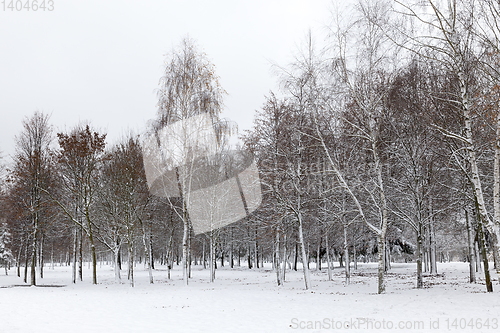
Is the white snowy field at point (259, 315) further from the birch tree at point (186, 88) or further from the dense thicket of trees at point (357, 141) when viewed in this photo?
the birch tree at point (186, 88)

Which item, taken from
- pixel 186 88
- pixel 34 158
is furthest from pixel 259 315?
pixel 34 158

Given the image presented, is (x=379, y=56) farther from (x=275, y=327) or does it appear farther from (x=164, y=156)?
(x=164, y=156)

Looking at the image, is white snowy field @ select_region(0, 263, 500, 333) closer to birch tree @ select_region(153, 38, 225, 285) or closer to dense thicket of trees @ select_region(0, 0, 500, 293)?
dense thicket of trees @ select_region(0, 0, 500, 293)

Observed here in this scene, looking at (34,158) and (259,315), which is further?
(34,158)

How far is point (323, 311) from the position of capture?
31.0 feet

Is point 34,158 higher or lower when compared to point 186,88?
lower

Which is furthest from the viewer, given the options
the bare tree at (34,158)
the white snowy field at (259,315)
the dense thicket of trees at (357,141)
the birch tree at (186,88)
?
the bare tree at (34,158)

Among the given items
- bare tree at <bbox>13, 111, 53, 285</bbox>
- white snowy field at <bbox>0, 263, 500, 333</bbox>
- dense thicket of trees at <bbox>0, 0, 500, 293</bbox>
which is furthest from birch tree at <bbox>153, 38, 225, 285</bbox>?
bare tree at <bbox>13, 111, 53, 285</bbox>

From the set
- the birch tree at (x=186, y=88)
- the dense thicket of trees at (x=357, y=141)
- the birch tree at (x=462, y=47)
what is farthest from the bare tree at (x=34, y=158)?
the birch tree at (x=462, y=47)

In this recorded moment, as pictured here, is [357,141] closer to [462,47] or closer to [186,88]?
[462,47]

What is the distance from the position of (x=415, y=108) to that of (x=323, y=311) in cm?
891

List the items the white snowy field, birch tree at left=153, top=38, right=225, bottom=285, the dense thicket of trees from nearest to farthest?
the white snowy field < the dense thicket of trees < birch tree at left=153, top=38, right=225, bottom=285

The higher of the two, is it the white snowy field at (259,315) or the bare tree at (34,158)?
the bare tree at (34,158)

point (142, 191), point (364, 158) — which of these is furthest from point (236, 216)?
point (364, 158)
